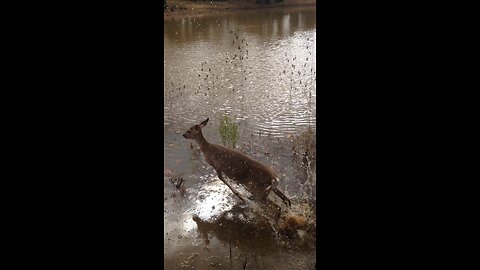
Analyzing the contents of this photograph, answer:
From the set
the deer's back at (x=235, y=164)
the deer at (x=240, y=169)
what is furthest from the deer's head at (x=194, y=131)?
the deer's back at (x=235, y=164)

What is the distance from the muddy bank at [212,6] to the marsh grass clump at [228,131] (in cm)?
55

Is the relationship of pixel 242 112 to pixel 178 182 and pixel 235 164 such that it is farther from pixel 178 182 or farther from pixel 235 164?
pixel 178 182

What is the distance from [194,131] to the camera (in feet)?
8.04

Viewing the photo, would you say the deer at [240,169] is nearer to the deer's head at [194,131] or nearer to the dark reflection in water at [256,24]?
the deer's head at [194,131]

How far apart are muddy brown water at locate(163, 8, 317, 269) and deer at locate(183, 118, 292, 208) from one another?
0.13ft

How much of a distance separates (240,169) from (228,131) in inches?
9.1

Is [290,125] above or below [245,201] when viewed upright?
above

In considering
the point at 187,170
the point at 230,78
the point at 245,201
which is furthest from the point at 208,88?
the point at 245,201

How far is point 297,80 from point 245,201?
2.27 feet

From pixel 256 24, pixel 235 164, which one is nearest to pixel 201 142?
pixel 235 164

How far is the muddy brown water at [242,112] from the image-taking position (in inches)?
93.0
